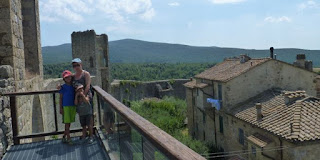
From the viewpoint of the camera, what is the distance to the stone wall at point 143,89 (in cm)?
3584

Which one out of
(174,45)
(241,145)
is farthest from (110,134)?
(174,45)

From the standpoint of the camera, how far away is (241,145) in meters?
17.0

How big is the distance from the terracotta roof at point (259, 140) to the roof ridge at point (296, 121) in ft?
4.18

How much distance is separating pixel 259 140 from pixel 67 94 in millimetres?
11345

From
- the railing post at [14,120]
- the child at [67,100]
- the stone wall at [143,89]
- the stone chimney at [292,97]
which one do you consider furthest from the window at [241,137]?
the stone wall at [143,89]

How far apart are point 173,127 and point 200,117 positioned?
3983 millimetres

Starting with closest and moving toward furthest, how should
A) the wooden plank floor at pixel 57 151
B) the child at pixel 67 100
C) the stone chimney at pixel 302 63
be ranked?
the wooden plank floor at pixel 57 151 < the child at pixel 67 100 < the stone chimney at pixel 302 63

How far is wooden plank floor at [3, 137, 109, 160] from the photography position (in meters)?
4.38

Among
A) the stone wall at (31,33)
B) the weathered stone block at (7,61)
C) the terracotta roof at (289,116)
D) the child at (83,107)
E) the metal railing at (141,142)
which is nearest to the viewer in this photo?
the metal railing at (141,142)

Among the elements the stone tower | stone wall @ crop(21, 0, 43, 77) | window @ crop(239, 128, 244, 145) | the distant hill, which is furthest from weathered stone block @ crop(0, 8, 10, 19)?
the distant hill

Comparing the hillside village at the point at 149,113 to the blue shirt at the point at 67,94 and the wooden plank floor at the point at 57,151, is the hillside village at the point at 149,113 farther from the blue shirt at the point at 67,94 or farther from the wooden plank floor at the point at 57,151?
the blue shirt at the point at 67,94

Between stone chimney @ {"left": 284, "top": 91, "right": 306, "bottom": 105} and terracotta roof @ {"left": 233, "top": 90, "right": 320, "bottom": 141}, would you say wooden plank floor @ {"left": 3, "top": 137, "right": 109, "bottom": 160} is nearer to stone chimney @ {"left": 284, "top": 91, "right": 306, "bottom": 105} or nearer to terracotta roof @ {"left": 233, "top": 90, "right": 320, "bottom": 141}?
terracotta roof @ {"left": 233, "top": 90, "right": 320, "bottom": 141}

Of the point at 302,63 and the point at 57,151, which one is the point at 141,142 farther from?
the point at 302,63

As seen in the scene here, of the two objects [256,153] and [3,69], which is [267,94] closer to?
[256,153]
